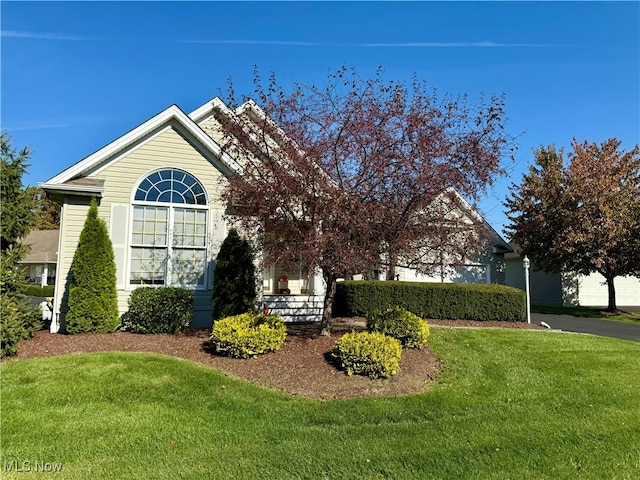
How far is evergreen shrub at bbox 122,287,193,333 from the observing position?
9.94 metres

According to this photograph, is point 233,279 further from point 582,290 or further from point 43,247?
point 43,247

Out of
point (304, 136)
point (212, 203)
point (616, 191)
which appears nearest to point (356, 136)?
point (304, 136)

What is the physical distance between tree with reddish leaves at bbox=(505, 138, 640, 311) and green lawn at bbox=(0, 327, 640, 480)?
1283 cm

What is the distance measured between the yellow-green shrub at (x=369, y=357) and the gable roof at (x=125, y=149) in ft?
16.1

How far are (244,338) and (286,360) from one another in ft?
2.89

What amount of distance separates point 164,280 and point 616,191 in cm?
1967

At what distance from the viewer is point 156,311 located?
9953mm

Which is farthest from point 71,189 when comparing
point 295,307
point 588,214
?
point 588,214

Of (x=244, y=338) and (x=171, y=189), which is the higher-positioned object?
(x=171, y=189)

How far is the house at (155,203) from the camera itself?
10.4m

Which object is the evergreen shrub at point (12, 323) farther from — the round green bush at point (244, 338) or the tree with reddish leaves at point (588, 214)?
the tree with reddish leaves at point (588, 214)

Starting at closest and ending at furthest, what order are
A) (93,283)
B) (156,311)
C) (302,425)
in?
1. (302,425)
2. (93,283)
3. (156,311)

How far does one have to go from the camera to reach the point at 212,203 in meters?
11.4

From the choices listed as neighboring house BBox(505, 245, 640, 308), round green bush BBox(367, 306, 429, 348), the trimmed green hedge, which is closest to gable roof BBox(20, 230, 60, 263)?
the trimmed green hedge
